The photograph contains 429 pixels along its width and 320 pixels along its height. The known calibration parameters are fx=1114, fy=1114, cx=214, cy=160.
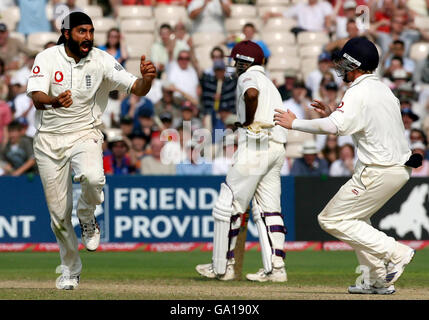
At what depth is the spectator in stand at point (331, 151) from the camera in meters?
16.0

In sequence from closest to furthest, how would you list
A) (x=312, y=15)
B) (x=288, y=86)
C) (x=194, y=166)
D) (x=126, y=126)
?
(x=194, y=166)
(x=126, y=126)
(x=288, y=86)
(x=312, y=15)

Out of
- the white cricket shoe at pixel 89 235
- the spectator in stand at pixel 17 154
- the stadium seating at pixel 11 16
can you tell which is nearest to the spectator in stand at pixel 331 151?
the spectator in stand at pixel 17 154

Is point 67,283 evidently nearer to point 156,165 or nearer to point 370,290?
point 370,290

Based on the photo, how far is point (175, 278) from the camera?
441 inches

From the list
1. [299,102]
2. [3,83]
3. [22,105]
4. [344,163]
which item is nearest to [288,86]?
[299,102]

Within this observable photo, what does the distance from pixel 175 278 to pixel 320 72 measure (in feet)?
24.8

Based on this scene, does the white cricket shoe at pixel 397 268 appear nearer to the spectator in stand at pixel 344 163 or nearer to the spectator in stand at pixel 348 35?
the spectator in stand at pixel 344 163

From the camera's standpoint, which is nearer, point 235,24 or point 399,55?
point 399,55

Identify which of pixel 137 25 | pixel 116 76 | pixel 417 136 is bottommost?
pixel 417 136

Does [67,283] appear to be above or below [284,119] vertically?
below

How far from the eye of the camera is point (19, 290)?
9.54 m

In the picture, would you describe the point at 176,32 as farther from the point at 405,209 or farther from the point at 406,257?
the point at 406,257

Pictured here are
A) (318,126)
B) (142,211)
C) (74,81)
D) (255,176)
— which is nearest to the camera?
(318,126)
